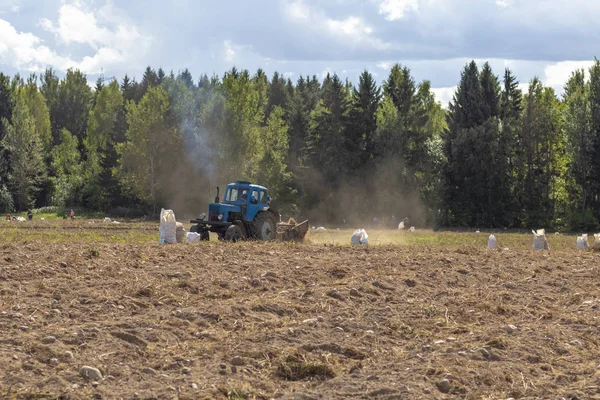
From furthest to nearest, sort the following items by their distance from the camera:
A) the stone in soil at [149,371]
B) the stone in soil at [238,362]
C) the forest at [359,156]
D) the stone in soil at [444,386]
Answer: the forest at [359,156] < the stone in soil at [238,362] < the stone in soil at [149,371] < the stone in soil at [444,386]

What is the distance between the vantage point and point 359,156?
68312 millimetres

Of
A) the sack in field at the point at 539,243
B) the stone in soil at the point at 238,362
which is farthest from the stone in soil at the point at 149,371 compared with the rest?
the sack in field at the point at 539,243

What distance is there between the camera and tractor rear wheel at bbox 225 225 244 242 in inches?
1145

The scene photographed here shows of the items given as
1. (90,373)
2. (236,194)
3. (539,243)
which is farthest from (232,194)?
(90,373)

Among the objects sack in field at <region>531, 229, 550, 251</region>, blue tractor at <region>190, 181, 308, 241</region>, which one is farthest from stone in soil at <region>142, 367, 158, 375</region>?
sack in field at <region>531, 229, 550, 251</region>

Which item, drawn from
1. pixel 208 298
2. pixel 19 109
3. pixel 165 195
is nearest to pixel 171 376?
pixel 208 298

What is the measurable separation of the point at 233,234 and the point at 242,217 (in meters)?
1.34

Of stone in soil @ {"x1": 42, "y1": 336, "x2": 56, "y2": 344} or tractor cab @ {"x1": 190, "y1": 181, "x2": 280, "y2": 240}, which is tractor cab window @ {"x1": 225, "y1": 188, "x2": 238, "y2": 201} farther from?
stone in soil @ {"x1": 42, "y1": 336, "x2": 56, "y2": 344}

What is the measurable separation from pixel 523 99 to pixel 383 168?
40.7 feet

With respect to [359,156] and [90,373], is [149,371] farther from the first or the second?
[359,156]

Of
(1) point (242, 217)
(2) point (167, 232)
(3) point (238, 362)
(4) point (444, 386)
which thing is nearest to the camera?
(4) point (444, 386)

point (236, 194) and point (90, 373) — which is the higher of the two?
point (236, 194)

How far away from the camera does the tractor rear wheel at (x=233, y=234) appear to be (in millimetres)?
29078

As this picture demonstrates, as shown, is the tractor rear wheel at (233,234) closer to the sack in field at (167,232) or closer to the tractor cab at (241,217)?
the tractor cab at (241,217)
